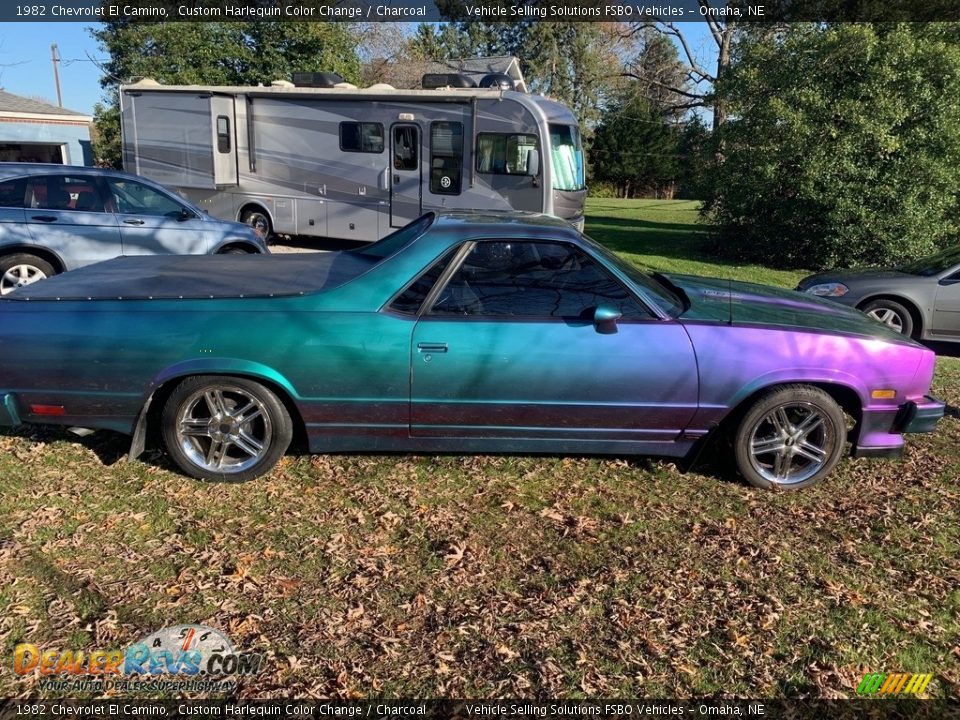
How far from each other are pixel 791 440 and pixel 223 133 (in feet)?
42.6

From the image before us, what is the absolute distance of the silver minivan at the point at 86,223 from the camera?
306 inches

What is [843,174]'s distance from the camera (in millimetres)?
13828

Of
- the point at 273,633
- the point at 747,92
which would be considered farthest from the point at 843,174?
the point at 273,633

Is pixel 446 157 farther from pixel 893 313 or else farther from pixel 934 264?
pixel 934 264

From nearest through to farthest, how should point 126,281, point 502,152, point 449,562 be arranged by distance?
point 449,562, point 126,281, point 502,152

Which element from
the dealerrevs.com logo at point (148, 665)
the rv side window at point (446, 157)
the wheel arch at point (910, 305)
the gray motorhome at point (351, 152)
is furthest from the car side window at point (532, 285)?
the rv side window at point (446, 157)

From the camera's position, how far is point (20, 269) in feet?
25.6

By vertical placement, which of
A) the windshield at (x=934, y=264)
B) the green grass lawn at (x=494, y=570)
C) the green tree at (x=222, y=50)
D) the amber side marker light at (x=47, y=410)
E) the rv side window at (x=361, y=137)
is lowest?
the green grass lawn at (x=494, y=570)

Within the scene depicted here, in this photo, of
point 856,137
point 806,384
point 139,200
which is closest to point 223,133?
point 139,200

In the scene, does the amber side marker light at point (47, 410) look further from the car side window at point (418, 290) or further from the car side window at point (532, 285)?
the car side window at point (532, 285)

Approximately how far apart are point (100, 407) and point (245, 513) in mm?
1047

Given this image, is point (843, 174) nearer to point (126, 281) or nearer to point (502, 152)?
point (502, 152)

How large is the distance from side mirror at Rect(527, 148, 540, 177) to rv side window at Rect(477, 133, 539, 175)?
0.09 feet

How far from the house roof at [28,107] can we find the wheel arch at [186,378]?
27077mm
